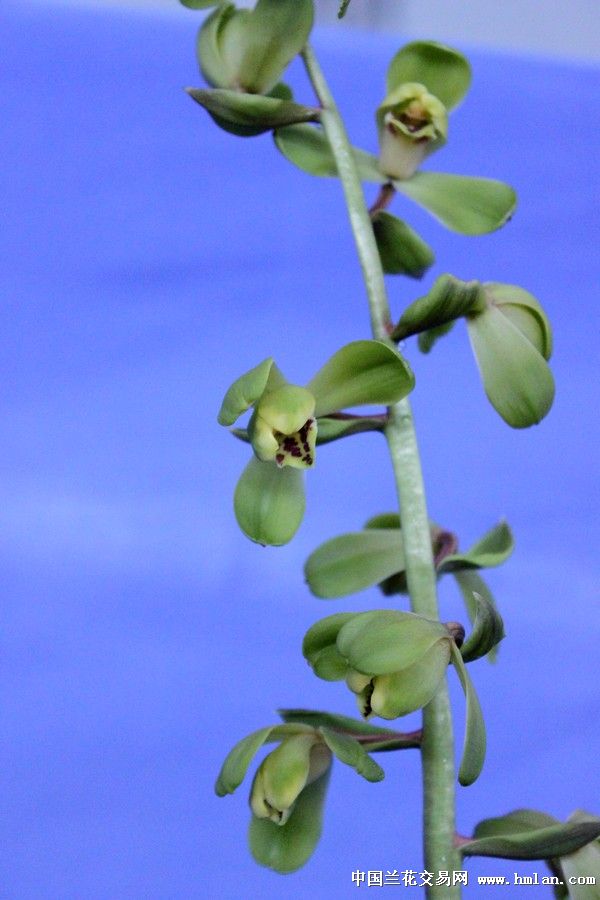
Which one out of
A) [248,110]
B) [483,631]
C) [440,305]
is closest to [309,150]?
[248,110]

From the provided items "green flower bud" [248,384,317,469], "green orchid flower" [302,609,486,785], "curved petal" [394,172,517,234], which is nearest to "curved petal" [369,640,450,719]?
"green orchid flower" [302,609,486,785]

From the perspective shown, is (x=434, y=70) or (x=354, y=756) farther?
(x=434, y=70)

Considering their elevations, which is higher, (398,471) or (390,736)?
(398,471)

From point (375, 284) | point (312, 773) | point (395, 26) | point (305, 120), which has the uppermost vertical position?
point (395, 26)

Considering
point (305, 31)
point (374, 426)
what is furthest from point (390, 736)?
point (305, 31)

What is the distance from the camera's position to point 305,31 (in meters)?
0.72

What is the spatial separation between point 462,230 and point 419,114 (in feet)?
0.27

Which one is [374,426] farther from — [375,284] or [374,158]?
[374,158]

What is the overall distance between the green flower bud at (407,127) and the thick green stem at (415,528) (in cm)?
5

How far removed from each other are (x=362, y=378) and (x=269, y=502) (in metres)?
0.08

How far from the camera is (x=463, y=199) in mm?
754

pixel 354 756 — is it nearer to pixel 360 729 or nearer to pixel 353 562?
pixel 360 729

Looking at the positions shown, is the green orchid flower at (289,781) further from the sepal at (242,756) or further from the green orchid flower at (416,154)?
the green orchid flower at (416,154)

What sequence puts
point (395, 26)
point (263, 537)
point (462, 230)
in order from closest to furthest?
point (263, 537)
point (462, 230)
point (395, 26)
